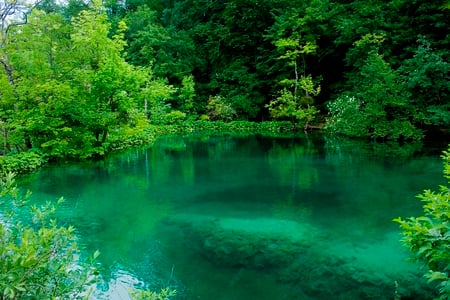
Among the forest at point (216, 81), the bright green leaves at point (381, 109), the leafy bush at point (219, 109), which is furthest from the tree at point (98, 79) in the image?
the leafy bush at point (219, 109)

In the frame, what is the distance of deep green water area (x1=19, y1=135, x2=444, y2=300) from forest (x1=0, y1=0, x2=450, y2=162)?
2.30 m

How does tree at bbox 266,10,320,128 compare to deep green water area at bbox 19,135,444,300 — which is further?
tree at bbox 266,10,320,128

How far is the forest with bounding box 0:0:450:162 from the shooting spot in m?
15.4

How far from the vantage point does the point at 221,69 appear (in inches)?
1375

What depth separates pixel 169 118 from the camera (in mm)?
30953

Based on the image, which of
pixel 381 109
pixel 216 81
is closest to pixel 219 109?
pixel 216 81

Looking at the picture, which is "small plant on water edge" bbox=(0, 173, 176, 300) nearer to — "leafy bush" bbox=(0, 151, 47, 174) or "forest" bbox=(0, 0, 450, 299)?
"forest" bbox=(0, 0, 450, 299)

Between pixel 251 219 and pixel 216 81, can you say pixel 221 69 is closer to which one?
pixel 216 81

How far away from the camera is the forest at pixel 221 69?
15383 mm

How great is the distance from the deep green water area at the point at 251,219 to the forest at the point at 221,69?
90.4 inches

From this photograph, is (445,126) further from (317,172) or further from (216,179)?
(216,179)

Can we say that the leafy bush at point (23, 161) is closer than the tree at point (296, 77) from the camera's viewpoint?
Yes

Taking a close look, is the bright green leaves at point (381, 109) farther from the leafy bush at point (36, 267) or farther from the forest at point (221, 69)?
the leafy bush at point (36, 267)

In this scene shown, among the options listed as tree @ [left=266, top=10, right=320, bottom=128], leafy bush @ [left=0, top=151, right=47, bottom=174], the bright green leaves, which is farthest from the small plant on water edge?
tree @ [left=266, top=10, right=320, bottom=128]
